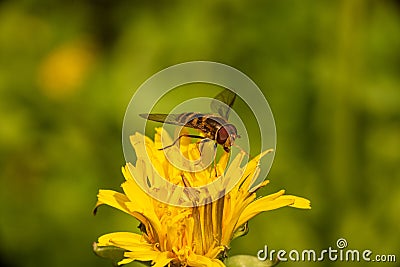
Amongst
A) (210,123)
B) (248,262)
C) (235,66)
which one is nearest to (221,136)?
(210,123)

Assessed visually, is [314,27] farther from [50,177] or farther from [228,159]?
[228,159]

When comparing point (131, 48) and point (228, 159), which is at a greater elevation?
point (131, 48)

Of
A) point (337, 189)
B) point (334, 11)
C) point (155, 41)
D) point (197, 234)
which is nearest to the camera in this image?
point (197, 234)

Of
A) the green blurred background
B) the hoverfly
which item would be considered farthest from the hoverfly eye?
the green blurred background

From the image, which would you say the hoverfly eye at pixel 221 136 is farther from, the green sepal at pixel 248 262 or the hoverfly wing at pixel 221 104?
the green sepal at pixel 248 262

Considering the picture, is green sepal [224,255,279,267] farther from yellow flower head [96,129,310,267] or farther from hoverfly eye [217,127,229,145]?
hoverfly eye [217,127,229,145]

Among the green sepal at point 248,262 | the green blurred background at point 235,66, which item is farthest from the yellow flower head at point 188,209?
the green blurred background at point 235,66

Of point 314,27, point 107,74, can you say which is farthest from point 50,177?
point 314,27
